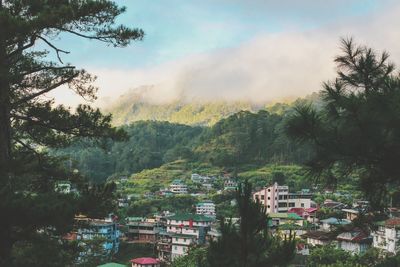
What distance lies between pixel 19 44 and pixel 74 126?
4.54ft

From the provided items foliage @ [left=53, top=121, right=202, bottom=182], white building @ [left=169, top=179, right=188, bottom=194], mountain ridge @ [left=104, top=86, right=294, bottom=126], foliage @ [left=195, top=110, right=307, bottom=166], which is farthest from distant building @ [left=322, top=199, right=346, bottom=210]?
mountain ridge @ [left=104, top=86, right=294, bottom=126]

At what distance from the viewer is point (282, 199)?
48062mm

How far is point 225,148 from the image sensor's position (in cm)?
7338

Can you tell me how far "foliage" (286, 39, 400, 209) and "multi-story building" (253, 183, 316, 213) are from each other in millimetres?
41638

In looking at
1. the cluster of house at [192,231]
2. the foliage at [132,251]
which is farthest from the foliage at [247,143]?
the foliage at [132,251]

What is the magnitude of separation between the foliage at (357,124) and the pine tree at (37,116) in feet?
10.3

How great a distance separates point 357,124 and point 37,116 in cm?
461

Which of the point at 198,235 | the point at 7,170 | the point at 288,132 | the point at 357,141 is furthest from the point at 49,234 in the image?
the point at 198,235

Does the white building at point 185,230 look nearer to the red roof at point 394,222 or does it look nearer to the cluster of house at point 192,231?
the cluster of house at point 192,231

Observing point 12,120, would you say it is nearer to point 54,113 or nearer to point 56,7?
point 54,113

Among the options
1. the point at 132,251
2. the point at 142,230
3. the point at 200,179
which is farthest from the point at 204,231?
the point at 200,179

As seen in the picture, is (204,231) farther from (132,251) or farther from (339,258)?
(339,258)

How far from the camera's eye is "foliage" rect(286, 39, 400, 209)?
4.49m

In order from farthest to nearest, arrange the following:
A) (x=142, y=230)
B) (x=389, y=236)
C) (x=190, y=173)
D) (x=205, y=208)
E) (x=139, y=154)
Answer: (x=139, y=154) → (x=190, y=173) → (x=205, y=208) → (x=142, y=230) → (x=389, y=236)
